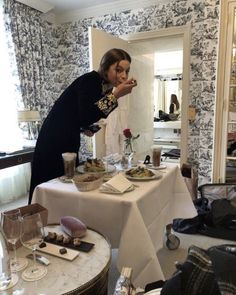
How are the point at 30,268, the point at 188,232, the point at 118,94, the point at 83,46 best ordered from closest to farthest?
the point at 30,268, the point at 118,94, the point at 188,232, the point at 83,46

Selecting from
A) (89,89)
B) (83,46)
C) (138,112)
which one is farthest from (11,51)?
(89,89)

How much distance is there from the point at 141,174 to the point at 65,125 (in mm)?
549

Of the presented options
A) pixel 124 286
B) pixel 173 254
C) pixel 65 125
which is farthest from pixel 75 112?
pixel 173 254

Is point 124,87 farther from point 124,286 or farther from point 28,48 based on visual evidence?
point 28,48

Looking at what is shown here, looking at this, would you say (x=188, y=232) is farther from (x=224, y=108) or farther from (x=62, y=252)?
(x=62, y=252)

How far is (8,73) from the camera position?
3.43 meters

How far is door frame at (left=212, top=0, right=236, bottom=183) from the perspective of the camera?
9.37 ft

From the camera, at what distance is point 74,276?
0.96m

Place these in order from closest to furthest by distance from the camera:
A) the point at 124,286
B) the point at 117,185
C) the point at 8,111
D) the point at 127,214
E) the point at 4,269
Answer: the point at 124,286
the point at 4,269
the point at 127,214
the point at 117,185
the point at 8,111

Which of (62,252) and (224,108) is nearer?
(62,252)

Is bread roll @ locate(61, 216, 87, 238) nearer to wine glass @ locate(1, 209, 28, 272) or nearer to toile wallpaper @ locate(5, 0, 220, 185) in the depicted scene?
wine glass @ locate(1, 209, 28, 272)

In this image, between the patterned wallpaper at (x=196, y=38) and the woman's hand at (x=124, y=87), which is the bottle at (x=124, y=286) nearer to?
the woman's hand at (x=124, y=87)

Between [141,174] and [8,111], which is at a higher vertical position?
[8,111]

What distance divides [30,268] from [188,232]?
1.81m
